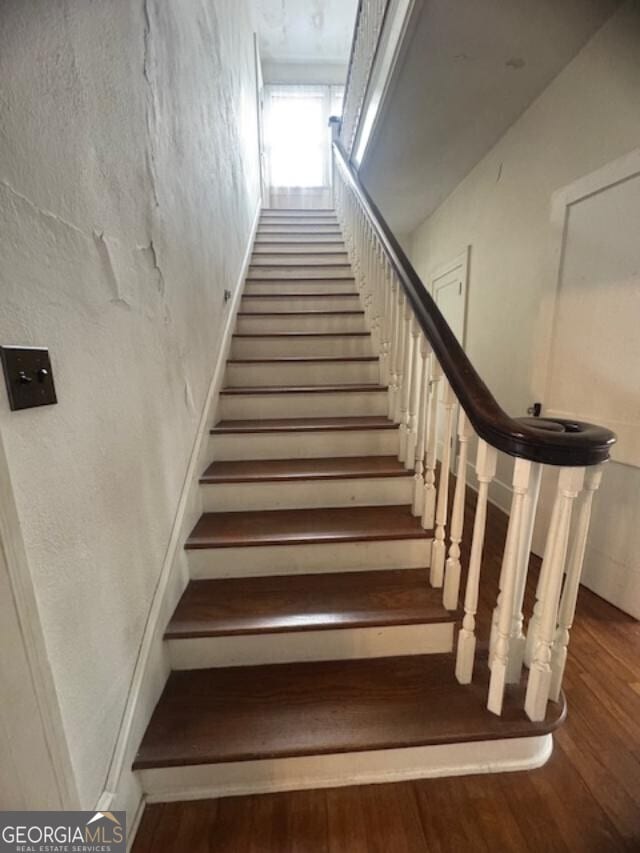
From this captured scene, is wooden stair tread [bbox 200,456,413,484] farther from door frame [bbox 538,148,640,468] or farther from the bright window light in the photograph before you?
the bright window light

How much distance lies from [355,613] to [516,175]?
2.77 metres

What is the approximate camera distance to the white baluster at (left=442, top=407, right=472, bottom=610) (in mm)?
1050

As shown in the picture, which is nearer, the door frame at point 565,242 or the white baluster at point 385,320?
the door frame at point 565,242

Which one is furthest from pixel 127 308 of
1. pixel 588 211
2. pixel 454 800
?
pixel 588 211

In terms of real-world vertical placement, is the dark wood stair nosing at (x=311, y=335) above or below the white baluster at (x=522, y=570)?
above

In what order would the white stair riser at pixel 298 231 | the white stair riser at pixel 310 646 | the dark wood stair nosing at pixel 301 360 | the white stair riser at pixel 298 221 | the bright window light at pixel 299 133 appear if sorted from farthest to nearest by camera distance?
the bright window light at pixel 299 133, the white stair riser at pixel 298 221, the white stair riser at pixel 298 231, the dark wood stair nosing at pixel 301 360, the white stair riser at pixel 310 646

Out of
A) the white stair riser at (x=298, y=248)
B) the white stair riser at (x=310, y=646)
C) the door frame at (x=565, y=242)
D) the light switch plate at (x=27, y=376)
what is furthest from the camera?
the white stair riser at (x=298, y=248)

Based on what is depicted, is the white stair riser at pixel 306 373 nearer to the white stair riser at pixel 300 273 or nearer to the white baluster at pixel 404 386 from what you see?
the white baluster at pixel 404 386

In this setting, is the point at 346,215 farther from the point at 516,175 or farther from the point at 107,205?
the point at 107,205

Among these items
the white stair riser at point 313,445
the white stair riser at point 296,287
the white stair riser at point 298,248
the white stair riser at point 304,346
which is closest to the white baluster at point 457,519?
the white stair riser at point 313,445

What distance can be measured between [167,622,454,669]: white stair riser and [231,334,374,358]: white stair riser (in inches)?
63.1

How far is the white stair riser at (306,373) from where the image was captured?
84.2 inches

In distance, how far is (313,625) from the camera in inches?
45.0

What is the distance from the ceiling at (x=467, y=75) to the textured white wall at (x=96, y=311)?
1.21 m
